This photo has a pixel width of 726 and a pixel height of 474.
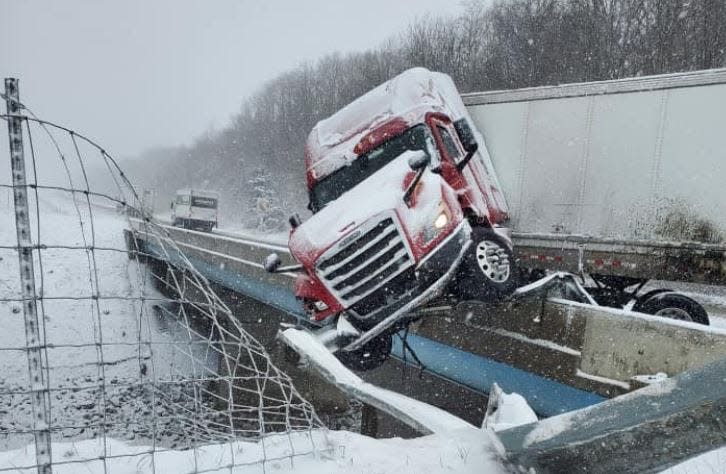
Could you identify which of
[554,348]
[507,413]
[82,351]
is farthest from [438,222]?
[82,351]

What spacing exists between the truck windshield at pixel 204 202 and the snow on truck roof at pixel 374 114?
27739 millimetres

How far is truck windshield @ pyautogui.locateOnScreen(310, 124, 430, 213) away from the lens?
279 inches

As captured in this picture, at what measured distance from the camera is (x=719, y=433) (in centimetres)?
220

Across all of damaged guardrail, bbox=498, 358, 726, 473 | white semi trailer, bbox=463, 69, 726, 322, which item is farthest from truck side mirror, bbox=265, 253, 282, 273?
damaged guardrail, bbox=498, 358, 726, 473

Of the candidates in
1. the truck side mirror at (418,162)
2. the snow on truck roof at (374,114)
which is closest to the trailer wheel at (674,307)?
the truck side mirror at (418,162)

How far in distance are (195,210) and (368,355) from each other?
30.0 metres

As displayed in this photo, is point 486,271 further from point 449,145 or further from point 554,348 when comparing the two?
point 449,145

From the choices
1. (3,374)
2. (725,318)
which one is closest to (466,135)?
(725,318)

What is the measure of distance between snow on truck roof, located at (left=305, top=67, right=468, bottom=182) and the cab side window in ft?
1.05

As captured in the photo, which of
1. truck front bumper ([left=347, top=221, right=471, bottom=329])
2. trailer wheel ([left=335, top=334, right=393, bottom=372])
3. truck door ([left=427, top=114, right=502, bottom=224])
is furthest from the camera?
truck door ([left=427, top=114, right=502, bottom=224])

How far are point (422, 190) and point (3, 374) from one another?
540 inches

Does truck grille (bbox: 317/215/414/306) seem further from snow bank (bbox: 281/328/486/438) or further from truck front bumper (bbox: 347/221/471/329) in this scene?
snow bank (bbox: 281/328/486/438)

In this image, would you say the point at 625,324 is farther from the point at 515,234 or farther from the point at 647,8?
the point at 647,8

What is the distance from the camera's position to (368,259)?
5.80 metres
